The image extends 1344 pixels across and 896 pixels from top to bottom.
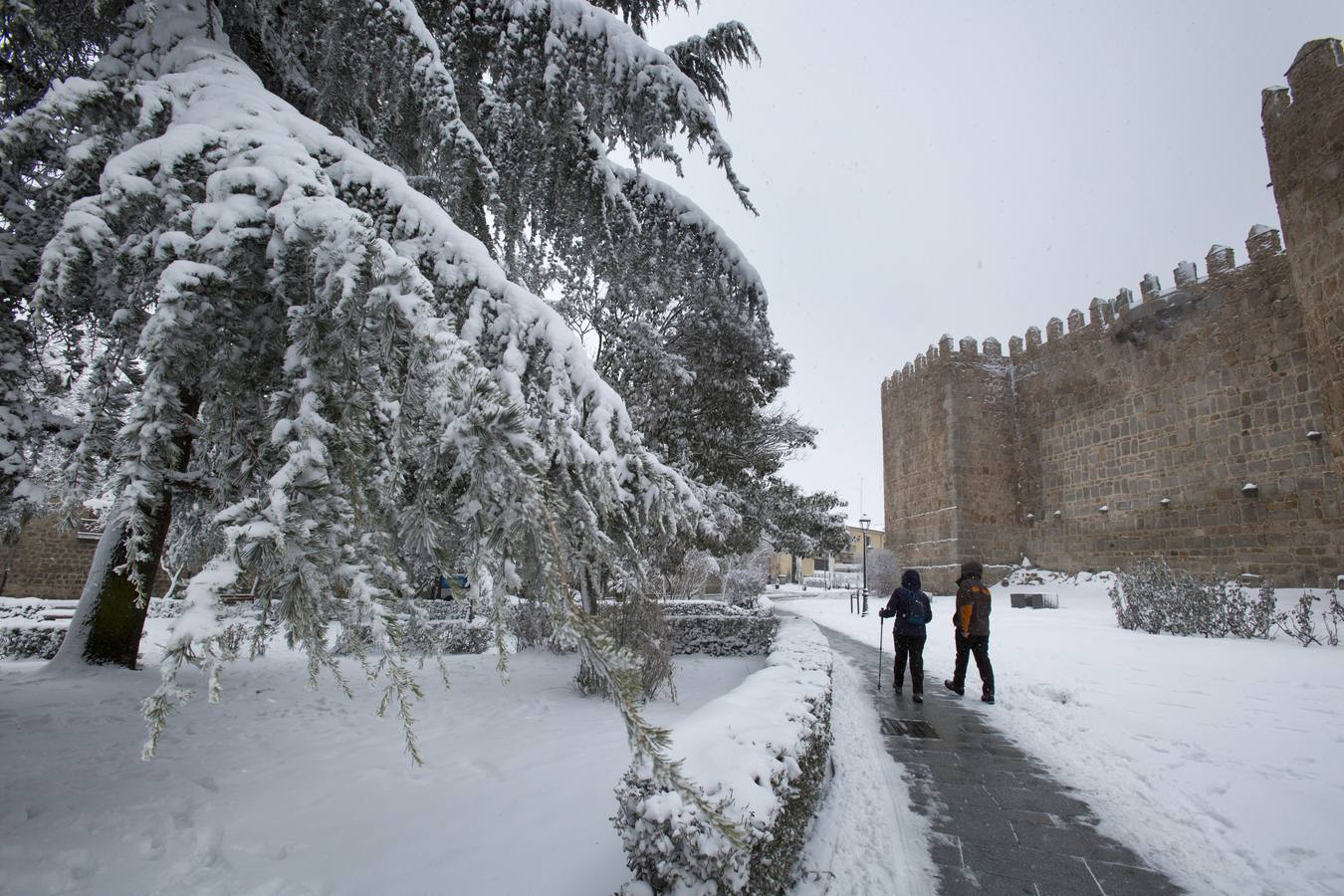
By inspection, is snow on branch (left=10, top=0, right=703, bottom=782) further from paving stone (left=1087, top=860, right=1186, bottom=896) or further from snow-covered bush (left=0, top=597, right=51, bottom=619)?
snow-covered bush (left=0, top=597, right=51, bottom=619)

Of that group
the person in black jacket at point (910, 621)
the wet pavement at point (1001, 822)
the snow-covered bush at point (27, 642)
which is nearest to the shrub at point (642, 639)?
the wet pavement at point (1001, 822)

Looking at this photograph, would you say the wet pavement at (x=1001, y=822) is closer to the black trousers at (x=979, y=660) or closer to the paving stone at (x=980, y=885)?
the paving stone at (x=980, y=885)

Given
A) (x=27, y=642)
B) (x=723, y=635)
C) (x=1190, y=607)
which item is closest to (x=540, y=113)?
(x=723, y=635)

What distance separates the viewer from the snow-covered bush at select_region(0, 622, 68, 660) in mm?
7516

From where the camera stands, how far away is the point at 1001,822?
329 cm

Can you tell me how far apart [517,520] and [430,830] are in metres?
2.27

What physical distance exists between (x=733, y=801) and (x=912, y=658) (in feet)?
17.8

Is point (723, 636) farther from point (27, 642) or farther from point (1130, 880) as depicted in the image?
point (27, 642)

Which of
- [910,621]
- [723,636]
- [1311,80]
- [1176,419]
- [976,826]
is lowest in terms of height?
[976,826]

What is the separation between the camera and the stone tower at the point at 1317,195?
29.3 feet

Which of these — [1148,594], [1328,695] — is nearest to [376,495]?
[1328,695]

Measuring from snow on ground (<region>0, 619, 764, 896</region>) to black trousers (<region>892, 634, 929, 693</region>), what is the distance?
2960mm

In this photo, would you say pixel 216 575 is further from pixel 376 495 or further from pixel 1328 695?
pixel 1328 695

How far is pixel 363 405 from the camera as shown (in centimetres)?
175
